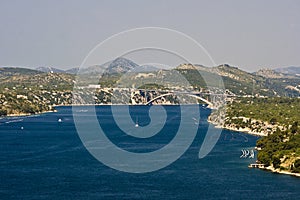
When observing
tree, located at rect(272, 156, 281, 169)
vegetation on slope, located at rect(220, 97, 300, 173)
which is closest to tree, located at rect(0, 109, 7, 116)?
vegetation on slope, located at rect(220, 97, 300, 173)

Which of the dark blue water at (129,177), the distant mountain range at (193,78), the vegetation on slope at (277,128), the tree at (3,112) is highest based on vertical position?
the distant mountain range at (193,78)

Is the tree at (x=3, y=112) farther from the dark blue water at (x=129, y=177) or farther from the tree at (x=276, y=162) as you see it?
the tree at (x=276, y=162)

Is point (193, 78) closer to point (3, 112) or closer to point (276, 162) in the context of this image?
point (3, 112)

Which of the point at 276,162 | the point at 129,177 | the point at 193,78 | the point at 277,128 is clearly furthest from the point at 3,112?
the point at 276,162

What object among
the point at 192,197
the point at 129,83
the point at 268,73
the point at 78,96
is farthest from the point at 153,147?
the point at 268,73

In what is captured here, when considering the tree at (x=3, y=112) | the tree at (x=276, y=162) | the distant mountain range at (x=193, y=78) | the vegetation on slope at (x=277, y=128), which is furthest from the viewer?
the distant mountain range at (x=193, y=78)

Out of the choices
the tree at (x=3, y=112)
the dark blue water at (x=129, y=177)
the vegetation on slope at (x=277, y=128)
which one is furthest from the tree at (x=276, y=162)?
the tree at (x=3, y=112)

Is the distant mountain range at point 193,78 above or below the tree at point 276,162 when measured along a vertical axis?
above

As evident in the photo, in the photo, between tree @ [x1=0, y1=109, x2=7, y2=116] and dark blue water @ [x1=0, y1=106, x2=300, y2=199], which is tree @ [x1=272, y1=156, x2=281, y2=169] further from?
tree @ [x1=0, y1=109, x2=7, y2=116]
